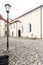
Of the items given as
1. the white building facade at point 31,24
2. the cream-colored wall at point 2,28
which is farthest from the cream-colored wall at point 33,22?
the cream-colored wall at point 2,28

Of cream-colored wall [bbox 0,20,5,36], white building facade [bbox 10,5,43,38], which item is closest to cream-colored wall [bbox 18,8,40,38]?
white building facade [bbox 10,5,43,38]

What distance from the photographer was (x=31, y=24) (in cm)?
3120

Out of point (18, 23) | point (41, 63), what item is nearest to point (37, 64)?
point (41, 63)

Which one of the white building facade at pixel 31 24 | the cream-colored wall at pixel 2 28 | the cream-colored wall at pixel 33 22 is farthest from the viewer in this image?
the cream-colored wall at pixel 2 28

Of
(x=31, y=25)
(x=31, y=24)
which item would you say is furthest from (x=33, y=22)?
(x=31, y=25)

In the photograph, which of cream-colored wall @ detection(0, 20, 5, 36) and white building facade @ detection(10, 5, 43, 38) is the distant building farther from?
cream-colored wall @ detection(0, 20, 5, 36)

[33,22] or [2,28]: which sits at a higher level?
[33,22]

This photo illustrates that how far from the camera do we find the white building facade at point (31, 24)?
27.6m

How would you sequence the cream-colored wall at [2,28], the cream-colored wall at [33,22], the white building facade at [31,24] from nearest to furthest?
1. the white building facade at [31,24]
2. the cream-colored wall at [33,22]
3. the cream-colored wall at [2,28]

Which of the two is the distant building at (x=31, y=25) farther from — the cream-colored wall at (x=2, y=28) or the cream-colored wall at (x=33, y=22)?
the cream-colored wall at (x=2, y=28)

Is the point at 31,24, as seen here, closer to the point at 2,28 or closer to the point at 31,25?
the point at 31,25

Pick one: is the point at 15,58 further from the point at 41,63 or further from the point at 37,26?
the point at 37,26

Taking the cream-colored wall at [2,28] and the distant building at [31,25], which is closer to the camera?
the distant building at [31,25]

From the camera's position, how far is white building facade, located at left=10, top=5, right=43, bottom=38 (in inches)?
1086
